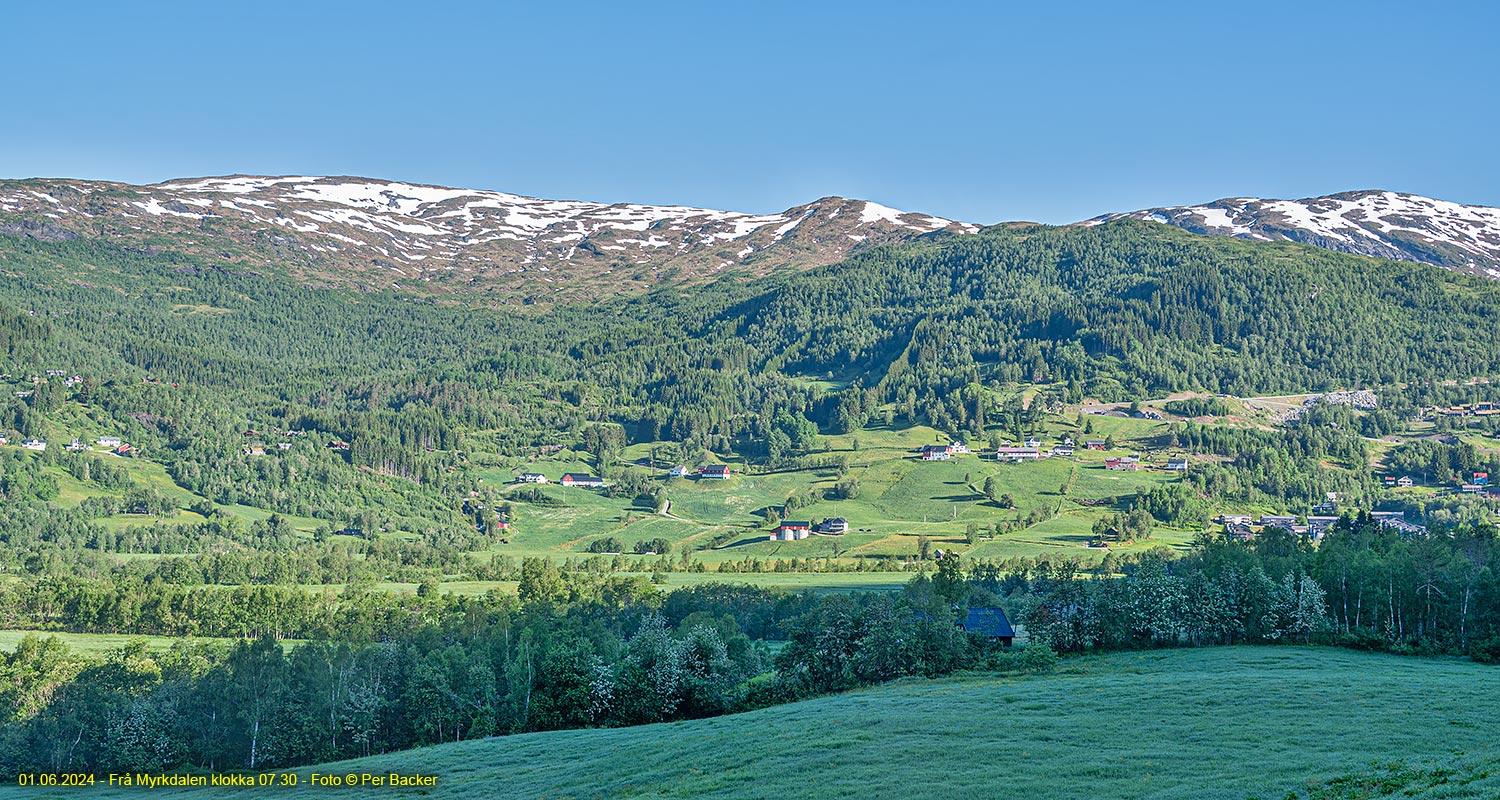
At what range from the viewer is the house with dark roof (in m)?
92.9

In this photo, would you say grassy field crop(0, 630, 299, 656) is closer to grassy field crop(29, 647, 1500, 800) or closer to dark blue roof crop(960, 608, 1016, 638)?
grassy field crop(29, 647, 1500, 800)

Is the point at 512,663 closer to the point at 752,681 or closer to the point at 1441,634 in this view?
the point at 752,681

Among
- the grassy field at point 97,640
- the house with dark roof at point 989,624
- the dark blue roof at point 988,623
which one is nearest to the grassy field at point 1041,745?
the house with dark roof at point 989,624

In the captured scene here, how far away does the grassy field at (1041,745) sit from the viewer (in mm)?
41844

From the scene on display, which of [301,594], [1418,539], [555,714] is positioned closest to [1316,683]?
[555,714]

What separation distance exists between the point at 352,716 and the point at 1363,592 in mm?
77856

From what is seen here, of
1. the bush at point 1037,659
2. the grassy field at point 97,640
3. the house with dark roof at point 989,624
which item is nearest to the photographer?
the bush at point 1037,659

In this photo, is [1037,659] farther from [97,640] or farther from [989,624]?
[97,640]

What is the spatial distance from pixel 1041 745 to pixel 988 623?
4697 centimetres

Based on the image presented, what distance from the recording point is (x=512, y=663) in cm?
9338

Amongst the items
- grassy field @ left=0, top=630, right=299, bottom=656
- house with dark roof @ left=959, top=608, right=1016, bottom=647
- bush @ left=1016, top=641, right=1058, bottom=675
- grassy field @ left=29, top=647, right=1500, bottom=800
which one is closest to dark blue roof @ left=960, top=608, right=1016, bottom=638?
house with dark roof @ left=959, top=608, right=1016, bottom=647

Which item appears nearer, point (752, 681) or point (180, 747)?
point (180, 747)

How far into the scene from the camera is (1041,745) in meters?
48.6

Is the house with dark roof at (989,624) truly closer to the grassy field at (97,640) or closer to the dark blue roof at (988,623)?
the dark blue roof at (988,623)
